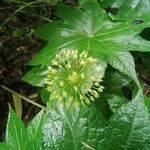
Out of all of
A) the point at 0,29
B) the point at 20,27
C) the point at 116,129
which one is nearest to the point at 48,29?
the point at 0,29

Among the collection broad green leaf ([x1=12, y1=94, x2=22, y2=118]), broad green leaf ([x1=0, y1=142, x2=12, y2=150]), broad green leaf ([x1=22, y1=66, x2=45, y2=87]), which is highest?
broad green leaf ([x1=0, y1=142, x2=12, y2=150])

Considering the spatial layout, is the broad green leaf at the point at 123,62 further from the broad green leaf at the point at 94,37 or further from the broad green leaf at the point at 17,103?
the broad green leaf at the point at 17,103

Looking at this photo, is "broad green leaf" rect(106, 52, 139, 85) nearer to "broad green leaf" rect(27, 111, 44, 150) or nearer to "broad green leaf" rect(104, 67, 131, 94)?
"broad green leaf" rect(104, 67, 131, 94)

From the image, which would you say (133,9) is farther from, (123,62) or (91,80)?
(91,80)

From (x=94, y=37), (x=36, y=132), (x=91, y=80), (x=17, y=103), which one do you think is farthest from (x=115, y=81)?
(x=36, y=132)

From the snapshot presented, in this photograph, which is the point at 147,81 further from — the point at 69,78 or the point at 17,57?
the point at 69,78

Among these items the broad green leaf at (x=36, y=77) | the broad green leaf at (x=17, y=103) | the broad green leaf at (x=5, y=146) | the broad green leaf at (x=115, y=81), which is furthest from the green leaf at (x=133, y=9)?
the broad green leaf at (x=5, y=146)

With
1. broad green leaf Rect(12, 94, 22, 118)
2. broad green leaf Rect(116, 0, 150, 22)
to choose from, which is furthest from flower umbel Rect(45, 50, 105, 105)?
broad green leaf Rect(12, 94, 22, 118)
